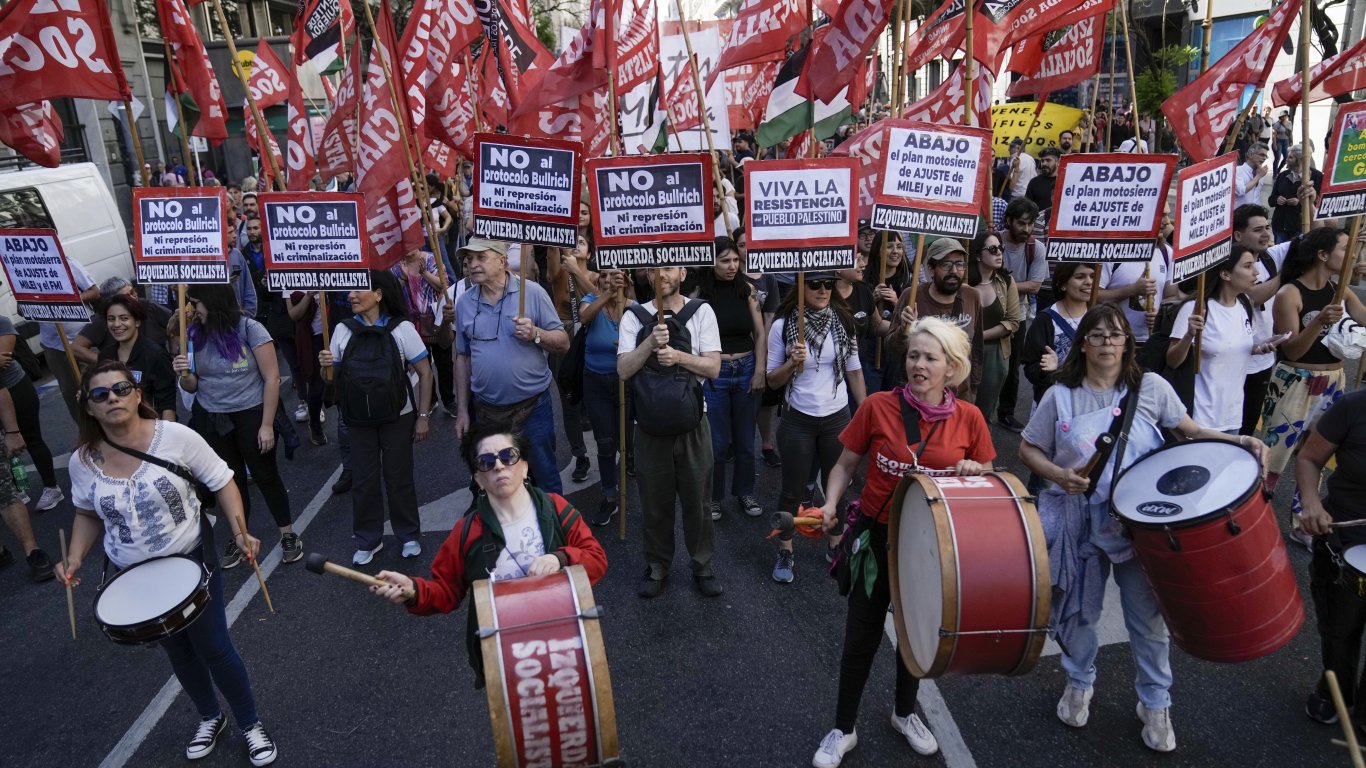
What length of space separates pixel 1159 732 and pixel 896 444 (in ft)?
5.31

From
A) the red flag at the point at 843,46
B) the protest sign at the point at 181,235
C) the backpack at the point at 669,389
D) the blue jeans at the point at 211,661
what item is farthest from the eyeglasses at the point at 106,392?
the red flag at the point at 843,46

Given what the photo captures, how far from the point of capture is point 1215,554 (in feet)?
9.72

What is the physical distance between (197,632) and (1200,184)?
555 centimetres

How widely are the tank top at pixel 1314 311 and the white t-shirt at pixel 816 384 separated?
276 cm

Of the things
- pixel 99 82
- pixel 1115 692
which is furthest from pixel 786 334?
pixel 99 82

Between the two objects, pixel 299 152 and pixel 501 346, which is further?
pixel 299 152

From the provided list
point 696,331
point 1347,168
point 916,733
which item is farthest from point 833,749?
point 1347,168

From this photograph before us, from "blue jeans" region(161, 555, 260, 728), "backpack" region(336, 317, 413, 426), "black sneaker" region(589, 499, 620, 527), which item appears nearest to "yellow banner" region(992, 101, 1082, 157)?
"black sneaker" region(589, 499, 620, 527)

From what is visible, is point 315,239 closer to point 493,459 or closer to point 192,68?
point 192,68

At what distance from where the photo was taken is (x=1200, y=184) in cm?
498

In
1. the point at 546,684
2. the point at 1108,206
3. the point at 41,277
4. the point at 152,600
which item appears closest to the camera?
the point at 546,684

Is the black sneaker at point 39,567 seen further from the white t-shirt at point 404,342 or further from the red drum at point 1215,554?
the red drum at point 1215,554

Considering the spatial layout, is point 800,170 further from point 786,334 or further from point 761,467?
point 761,467

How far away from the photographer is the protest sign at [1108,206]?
4.98 m
